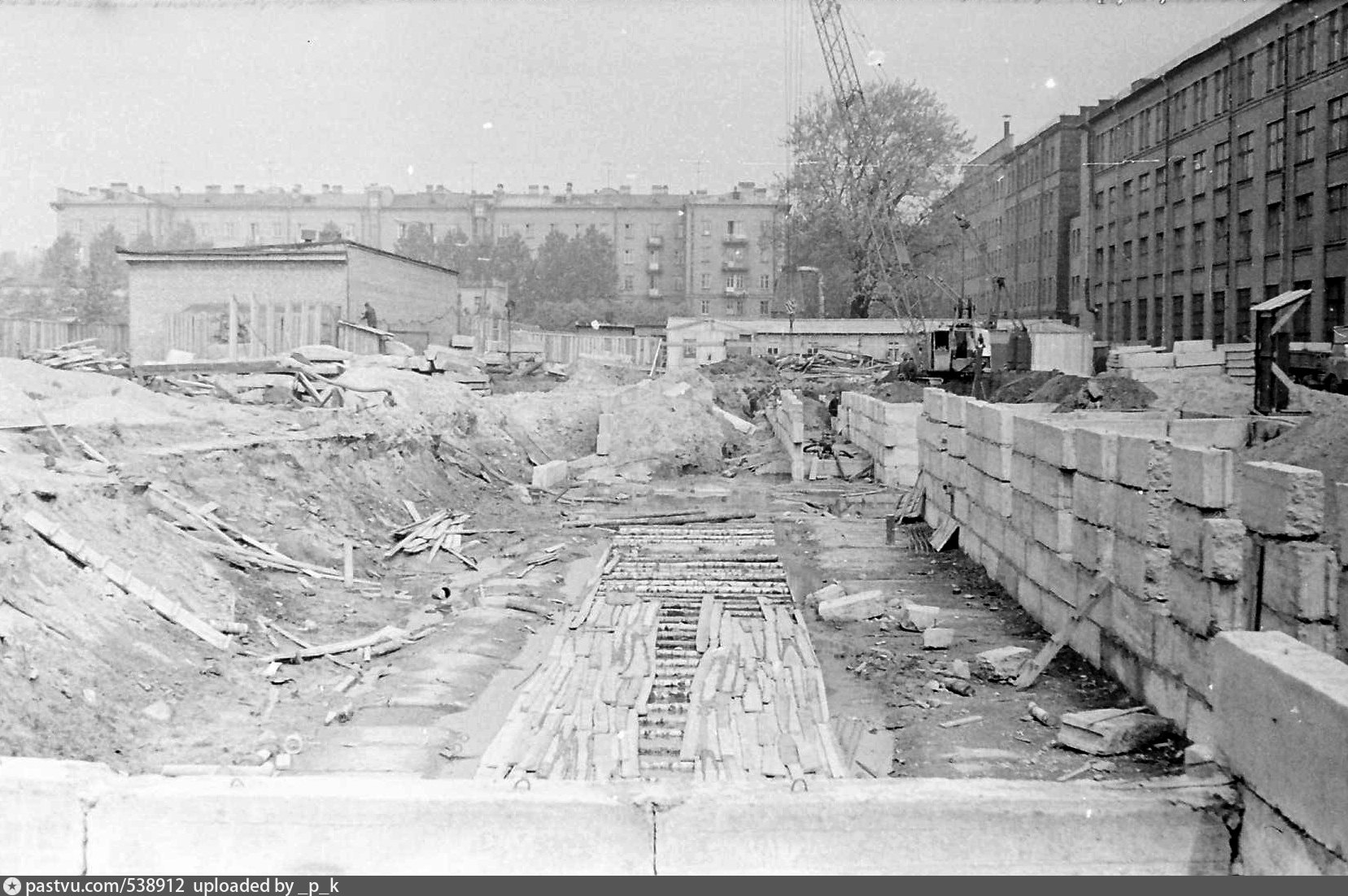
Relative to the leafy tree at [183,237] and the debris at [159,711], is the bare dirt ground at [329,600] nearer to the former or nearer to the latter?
the debris at [159,711]

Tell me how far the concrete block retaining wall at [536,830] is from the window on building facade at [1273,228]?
1236 inches

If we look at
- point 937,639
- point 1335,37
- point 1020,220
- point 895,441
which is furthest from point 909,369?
point 937,639

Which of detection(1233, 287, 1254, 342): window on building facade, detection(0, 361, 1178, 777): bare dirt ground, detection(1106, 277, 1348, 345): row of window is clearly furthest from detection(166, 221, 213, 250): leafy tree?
detection(1233, 287, 1254, 342): window on building facade

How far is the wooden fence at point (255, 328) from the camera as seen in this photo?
30750 mm

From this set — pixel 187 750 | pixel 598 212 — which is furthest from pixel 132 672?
pixel 598 212

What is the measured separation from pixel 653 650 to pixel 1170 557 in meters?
4.29

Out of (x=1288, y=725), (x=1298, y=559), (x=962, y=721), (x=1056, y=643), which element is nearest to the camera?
(x=1288, y=725)

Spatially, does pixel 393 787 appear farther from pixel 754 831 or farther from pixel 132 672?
pixel 132 672

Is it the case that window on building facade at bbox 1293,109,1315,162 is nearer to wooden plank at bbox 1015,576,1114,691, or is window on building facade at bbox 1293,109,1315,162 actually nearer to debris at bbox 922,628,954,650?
debris at bbox 922,628,954,650

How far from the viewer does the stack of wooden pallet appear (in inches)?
974

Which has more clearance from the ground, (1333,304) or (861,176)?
(861,176)

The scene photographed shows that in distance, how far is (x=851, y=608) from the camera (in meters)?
11.7

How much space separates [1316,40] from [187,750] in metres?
31.5

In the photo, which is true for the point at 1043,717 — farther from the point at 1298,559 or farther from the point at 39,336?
the point at 39,336
